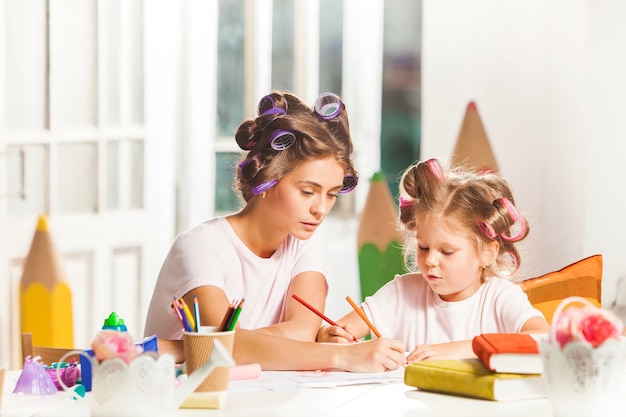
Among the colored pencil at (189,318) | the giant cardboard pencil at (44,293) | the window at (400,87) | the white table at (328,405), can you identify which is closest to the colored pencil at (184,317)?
the colored pencil at (189,318)

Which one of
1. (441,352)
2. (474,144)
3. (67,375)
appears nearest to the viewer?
(67,375)

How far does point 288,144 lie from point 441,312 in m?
0.46

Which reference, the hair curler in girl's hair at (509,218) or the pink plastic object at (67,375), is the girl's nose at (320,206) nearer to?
the hair curler in girl's hair at (509,218)

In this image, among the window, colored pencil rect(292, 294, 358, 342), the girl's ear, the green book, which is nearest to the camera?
the green book

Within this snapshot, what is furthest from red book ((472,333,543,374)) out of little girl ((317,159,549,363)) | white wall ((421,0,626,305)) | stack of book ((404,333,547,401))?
white wall ((421,0,626,305))

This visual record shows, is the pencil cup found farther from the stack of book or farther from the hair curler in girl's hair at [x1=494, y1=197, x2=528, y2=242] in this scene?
the hair curler in girl's hair at [x1=494, y1=197, x2=528, y2=242]

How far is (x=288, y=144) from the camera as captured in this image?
7.08 feet

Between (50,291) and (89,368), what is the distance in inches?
68.5

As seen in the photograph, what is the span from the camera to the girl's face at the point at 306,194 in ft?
7.04

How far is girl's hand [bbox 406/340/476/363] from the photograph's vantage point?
6.41 ft

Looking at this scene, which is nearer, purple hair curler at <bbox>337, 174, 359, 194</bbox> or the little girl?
the little girl

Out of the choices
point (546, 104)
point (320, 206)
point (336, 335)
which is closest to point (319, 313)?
point (336, 335)

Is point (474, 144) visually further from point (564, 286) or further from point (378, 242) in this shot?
point (564, 286)

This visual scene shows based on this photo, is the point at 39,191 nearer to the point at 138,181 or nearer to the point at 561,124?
the point at 138,181
